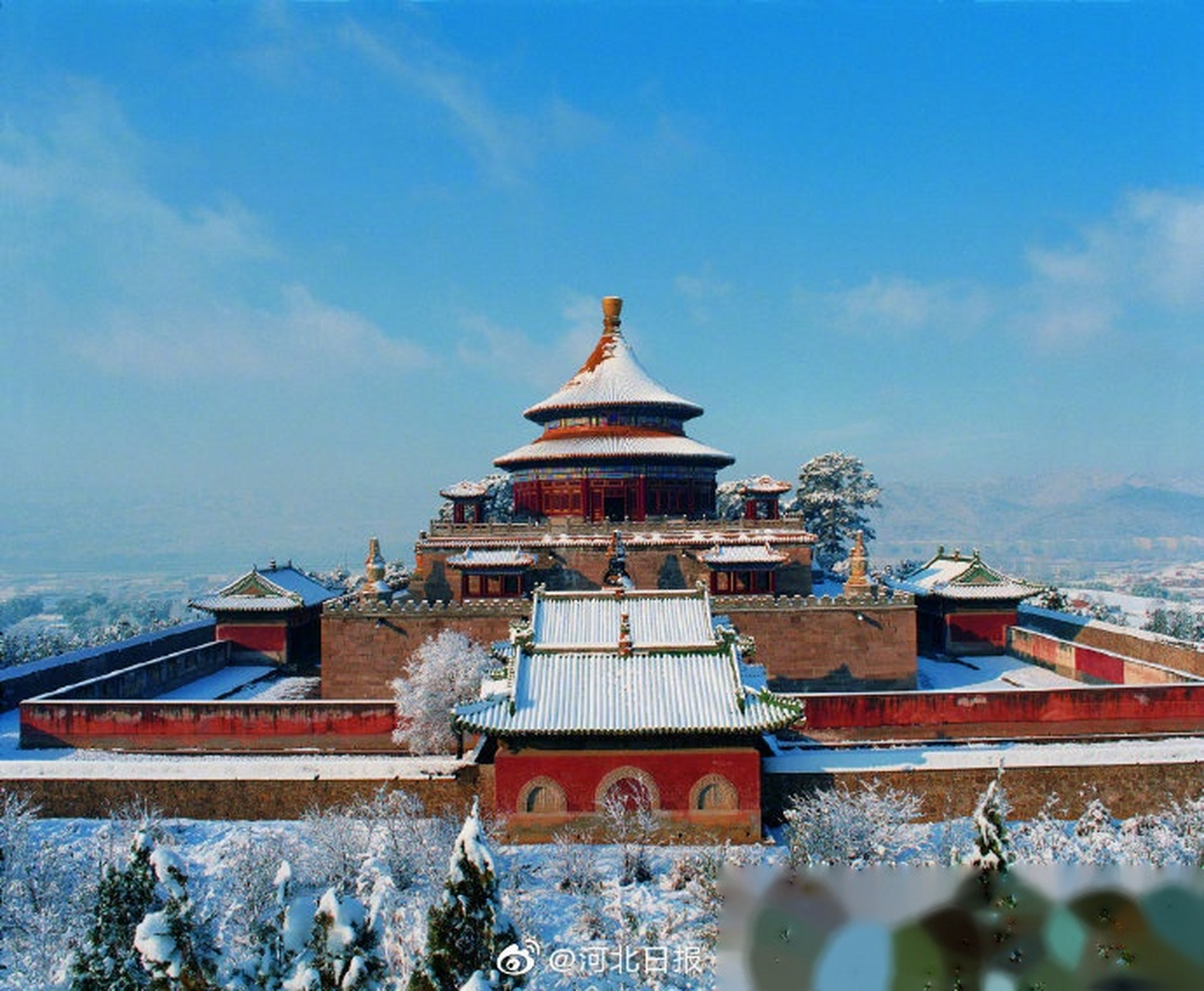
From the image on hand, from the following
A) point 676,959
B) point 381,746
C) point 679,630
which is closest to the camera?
point 676,959

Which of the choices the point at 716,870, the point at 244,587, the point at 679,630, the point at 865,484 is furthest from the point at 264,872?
the point at 865,484

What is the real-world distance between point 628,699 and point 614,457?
59.8 ft

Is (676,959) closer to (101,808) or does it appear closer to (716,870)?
(716,870)

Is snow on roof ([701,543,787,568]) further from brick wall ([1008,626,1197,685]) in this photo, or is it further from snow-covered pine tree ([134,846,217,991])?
snow-covered pine tree ([134,846,217,991])

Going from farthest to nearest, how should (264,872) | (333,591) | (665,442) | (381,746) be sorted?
1. (333,591)
2. (665,442)
3. (381,746)
4. (264,872)

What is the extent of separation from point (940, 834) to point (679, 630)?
5.81m

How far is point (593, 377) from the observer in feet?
119

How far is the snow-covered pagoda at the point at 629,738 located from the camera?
14.3 m

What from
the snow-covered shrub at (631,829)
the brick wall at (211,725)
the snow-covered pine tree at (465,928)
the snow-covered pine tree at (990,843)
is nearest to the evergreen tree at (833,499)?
the brick wall at (211,725)

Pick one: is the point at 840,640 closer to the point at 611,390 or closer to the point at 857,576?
the point at 857,576

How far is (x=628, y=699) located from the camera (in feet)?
48.4

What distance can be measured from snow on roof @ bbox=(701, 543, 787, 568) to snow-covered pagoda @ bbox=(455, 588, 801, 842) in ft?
37.2

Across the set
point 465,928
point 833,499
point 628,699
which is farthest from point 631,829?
point 833,499

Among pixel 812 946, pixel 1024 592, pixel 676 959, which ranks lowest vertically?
pixel 676 959
